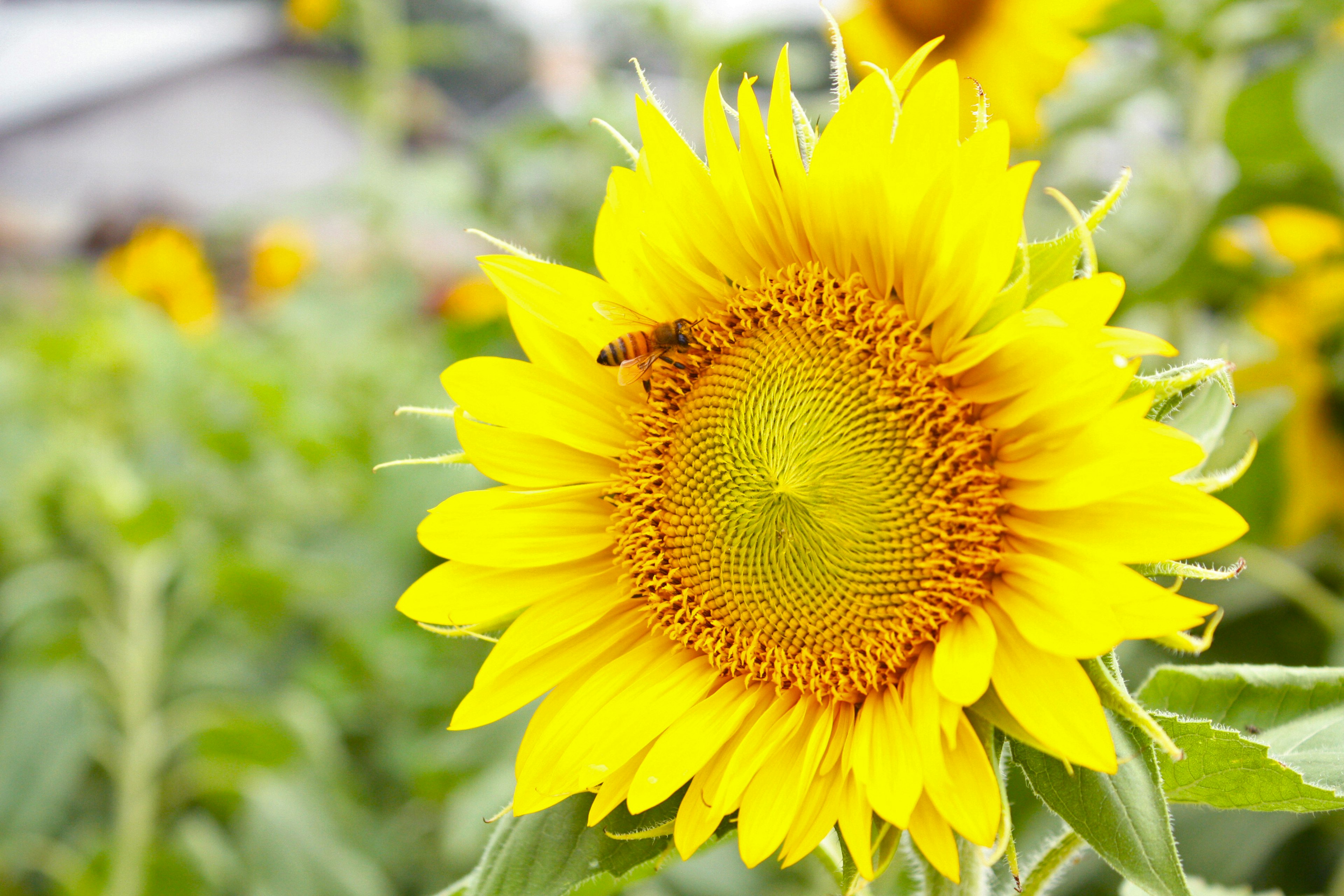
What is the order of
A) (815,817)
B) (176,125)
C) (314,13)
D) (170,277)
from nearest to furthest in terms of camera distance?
(815,817) → (314,13) → (170,277) → (176,125)

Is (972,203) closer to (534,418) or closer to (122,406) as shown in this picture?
(534,418)

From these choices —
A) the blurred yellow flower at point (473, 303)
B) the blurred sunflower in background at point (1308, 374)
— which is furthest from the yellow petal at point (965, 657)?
the blurred yellow flower at point (473, 303)

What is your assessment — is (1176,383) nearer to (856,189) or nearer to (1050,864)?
(856,189)

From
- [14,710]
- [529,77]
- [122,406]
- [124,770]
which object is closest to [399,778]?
[124,770]

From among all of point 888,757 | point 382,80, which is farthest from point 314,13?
point 888,757

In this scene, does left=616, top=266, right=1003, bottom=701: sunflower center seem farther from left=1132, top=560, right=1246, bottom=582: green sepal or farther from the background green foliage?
the background green foliage
